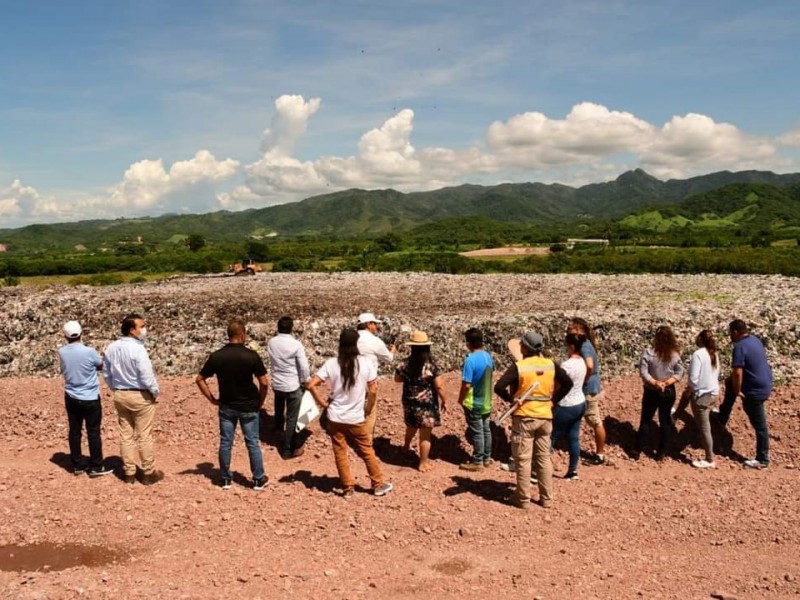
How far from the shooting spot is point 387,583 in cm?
517

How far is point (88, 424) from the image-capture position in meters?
7.28

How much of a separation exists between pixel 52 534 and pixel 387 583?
3765mm

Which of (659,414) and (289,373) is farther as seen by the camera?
(659,414)

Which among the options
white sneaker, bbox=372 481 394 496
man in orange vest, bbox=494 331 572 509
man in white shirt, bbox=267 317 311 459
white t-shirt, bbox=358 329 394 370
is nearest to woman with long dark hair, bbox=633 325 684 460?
man in orange vest, bbox=494 331 572 509

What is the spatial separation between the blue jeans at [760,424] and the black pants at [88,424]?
30.8 feet

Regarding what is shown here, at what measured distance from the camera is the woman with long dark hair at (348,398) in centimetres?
649

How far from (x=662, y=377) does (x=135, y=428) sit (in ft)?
24.4

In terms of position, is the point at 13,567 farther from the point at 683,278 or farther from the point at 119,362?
the point at 683,278

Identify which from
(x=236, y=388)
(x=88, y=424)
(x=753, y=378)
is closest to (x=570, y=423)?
(x=753, y=378)

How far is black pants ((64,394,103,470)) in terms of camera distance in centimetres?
721

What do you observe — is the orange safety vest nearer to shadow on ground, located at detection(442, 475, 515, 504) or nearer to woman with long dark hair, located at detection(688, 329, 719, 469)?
shadow on ground, located at detection(442, 475, 515, 504)

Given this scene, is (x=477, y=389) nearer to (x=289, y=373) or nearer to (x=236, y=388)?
(x=289, y=373)

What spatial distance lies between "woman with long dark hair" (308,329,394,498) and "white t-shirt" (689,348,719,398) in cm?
489

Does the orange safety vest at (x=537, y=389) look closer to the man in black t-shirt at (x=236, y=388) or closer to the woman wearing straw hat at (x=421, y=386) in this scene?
the woman wearing straw hat at (x=421, y=386)
